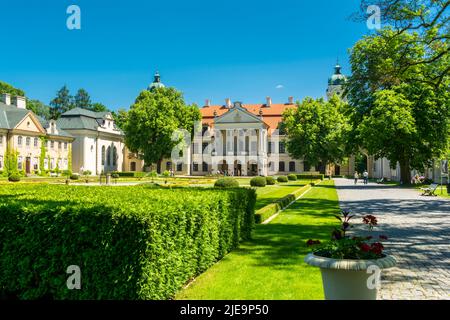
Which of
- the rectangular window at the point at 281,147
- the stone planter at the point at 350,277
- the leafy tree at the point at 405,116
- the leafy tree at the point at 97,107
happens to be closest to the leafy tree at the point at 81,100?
the leafy tree at the point at 97,107

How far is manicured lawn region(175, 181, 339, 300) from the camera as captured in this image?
5.96m

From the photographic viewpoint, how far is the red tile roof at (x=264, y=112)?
75.8m

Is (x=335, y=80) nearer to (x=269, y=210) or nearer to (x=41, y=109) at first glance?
(x=41, y=109)

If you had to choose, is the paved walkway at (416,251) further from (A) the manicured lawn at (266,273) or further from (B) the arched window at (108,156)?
(B) the arched window at (108,156)

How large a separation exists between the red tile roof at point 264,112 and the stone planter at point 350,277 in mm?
70011

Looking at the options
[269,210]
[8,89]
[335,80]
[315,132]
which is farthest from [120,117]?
[269,210]

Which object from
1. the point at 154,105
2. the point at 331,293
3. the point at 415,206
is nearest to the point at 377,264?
the point at 331,293

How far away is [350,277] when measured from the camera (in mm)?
4848

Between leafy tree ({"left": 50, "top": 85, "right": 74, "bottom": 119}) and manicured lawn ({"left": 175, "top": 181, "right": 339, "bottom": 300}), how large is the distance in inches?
3182

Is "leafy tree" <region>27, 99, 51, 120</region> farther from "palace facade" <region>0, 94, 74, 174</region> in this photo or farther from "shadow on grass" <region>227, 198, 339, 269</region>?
"shadow on grass" <region>227, 198, 339, 269</region>

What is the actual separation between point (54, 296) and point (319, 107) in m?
55.5

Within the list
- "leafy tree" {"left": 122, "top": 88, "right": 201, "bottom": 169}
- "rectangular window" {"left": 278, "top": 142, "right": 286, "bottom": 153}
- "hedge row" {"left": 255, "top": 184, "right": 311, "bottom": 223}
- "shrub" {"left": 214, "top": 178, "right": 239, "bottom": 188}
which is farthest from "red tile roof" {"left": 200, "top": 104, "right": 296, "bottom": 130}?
"hedge row" {"left": 255, "top": 184, "right": 311, "bottom": 223}

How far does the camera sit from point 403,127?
108ft

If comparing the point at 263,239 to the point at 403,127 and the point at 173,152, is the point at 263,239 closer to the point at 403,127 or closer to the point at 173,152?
the point at 403,127
